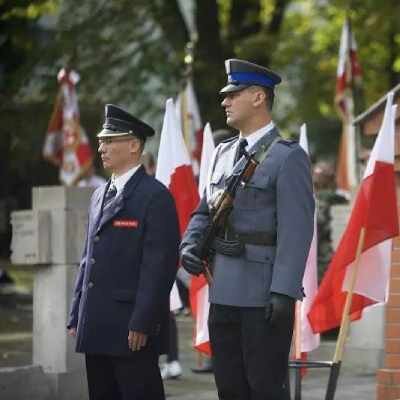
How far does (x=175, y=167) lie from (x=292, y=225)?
12.2ft

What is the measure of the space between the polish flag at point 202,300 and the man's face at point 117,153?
1730 mm

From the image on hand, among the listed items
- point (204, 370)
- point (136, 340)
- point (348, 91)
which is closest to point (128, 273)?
point (136, 340)

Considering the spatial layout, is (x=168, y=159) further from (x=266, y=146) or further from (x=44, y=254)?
(x=266, y=146)

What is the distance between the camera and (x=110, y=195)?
22.4 feet

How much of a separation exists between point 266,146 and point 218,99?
54.3 feet

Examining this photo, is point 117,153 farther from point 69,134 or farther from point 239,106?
point 69,134

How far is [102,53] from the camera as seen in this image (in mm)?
23031

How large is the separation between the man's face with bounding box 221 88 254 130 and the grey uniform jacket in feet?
0.46

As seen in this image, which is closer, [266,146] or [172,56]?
[266,146]

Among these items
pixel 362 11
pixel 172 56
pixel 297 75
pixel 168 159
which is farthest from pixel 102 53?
pixel 168 159

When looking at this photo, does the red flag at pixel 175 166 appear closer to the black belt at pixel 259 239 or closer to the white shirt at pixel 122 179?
the white shirt at pixel 122 179

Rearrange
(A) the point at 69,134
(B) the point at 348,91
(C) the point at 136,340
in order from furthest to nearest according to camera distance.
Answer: (A) the point at 69,134
(B) the point at 348,91
(C) the point at 136,340

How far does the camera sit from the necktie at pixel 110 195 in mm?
6797

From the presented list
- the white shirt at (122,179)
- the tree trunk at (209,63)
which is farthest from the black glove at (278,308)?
the tree trunk at (209,63)
